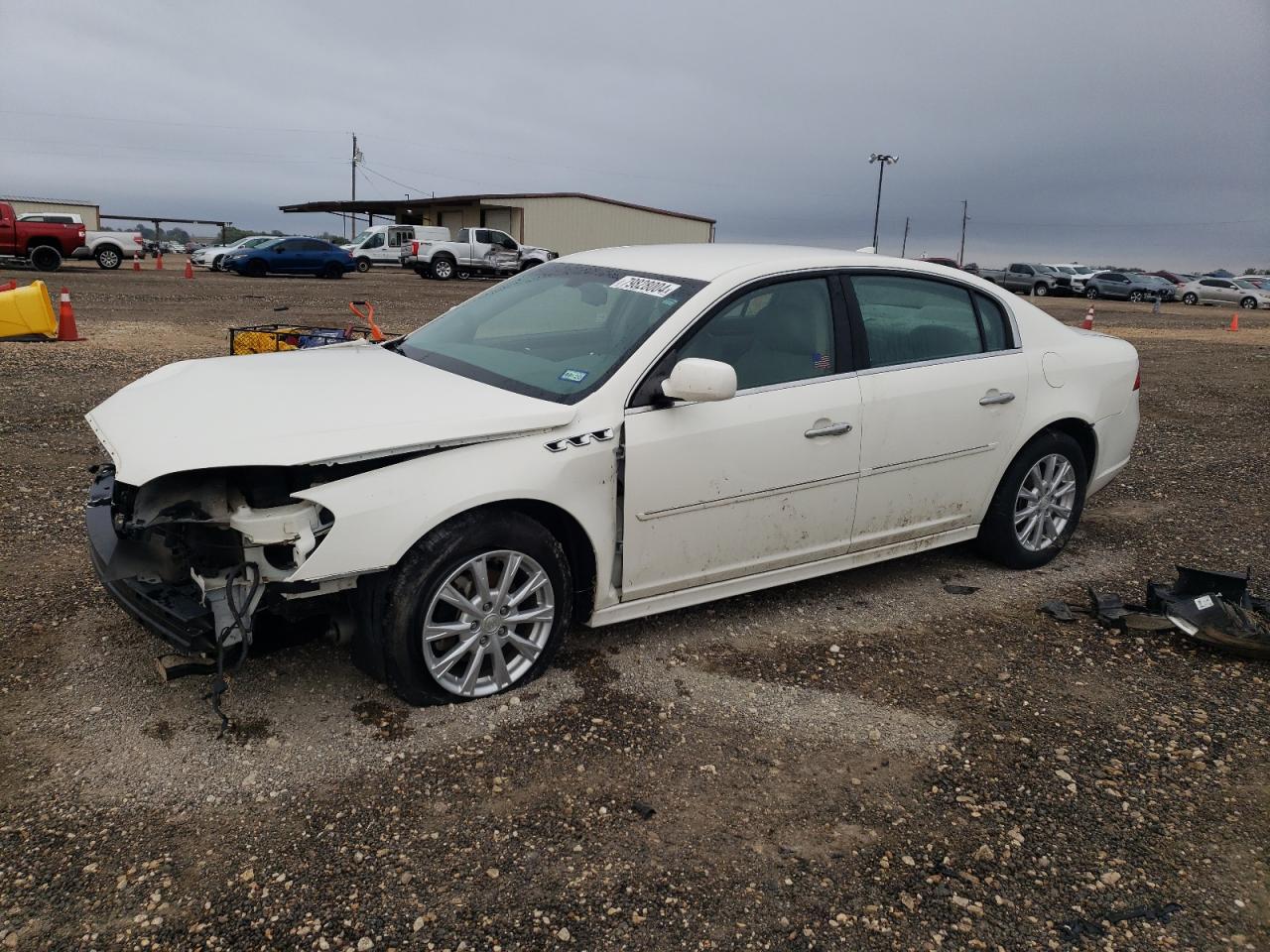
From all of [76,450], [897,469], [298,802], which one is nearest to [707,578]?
[897,469]

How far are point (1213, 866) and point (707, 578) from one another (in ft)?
6.49

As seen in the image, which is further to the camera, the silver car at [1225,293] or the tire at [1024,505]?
A: the silver car at [1225,293]

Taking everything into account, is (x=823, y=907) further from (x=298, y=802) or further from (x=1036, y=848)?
(x=298, y=802)

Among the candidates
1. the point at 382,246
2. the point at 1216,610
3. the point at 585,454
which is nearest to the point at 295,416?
the point at 585,454

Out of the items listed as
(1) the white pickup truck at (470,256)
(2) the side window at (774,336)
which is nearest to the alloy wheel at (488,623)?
(2) the side window at (774,336)

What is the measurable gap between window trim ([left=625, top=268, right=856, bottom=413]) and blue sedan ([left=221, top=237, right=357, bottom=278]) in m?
30.2

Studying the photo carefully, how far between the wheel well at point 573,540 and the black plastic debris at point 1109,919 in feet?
6.32

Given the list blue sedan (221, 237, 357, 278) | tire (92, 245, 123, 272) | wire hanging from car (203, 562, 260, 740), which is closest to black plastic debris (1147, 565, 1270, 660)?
wire hanging from car (203, 562, 260, 740)

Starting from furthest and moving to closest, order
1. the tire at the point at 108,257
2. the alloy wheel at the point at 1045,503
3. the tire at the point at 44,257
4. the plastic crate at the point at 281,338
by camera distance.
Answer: the tire at the point at 108,257, the tire at the point at 44,257, the plastic crate at the point at 281,338, the alloy wheel at the point at 1045,503

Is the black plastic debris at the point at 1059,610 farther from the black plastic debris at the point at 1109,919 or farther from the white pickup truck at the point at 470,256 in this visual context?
the white pickup truck at the point at 470,256

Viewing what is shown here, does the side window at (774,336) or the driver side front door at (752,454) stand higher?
the side window at (774,336)

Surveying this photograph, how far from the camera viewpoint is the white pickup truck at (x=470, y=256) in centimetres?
3388

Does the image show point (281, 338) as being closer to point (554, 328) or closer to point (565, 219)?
point (554, 328)

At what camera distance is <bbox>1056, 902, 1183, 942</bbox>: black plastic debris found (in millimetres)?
2615
